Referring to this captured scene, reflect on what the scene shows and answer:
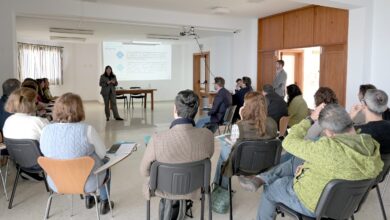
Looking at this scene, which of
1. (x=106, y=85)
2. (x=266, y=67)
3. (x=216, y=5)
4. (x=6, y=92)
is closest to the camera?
(x=6, y=92)

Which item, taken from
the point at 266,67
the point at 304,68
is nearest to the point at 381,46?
the point at 266,67

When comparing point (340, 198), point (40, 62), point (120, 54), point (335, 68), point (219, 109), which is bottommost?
point (340, 198)

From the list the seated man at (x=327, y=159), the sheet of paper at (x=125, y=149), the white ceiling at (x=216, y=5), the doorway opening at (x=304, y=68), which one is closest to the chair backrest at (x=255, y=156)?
the seated man at (x=327, y=159)

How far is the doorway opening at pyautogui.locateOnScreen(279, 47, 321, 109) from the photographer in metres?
9.95

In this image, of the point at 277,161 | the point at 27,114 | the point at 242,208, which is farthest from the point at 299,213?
the point at 27,114

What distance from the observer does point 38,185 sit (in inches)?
141

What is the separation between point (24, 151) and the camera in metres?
2.72

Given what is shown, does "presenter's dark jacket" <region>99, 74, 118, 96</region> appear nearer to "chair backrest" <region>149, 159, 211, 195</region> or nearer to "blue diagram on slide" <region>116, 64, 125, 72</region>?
"blue diagram on slide" <region>116, 64, 125, 72</region>

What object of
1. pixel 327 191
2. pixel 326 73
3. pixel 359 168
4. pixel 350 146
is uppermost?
pixel 326 73

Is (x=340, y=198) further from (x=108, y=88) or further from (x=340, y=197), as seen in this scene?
(x=108, y=88)

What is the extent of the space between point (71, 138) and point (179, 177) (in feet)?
2.82

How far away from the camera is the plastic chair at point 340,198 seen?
5.64 ft

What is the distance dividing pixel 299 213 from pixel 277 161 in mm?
826

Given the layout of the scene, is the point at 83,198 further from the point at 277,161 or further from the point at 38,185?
the point at 277,161
